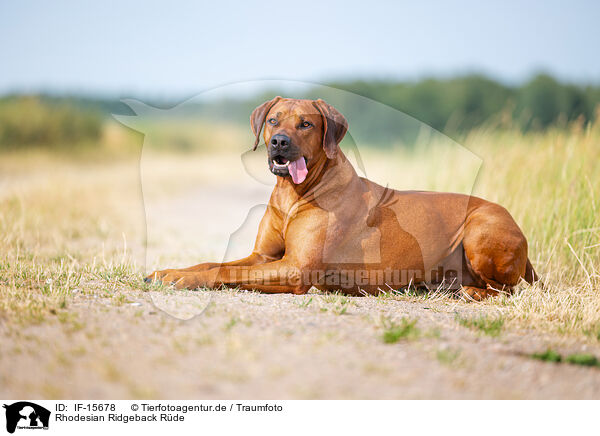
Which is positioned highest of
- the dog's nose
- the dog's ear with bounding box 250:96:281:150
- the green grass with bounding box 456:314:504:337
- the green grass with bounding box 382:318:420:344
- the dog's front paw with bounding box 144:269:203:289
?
the dog's ear with bounding box 250:96:281:150

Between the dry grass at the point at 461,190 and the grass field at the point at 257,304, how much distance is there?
0.07 ft

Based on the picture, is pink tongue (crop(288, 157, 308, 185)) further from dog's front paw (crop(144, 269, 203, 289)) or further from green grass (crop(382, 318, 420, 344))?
green grass (crop(382, 318, 420, 344))

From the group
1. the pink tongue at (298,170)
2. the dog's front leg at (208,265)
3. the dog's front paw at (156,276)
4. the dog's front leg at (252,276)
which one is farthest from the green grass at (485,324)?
the dog's front paw at (156,276)

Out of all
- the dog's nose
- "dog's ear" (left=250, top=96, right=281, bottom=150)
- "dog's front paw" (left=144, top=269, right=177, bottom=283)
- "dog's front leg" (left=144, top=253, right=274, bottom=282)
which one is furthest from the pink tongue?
"dog's front paw" (left=144, top=269, right=177, bottom=283)

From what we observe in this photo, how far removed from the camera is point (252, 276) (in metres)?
4.69

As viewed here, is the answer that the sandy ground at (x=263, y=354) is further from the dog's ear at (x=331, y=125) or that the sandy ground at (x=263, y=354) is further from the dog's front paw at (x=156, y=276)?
the dog's ear at (x=331, y=125)

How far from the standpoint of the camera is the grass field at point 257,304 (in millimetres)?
2957

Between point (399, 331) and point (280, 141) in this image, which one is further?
point (280, 141)

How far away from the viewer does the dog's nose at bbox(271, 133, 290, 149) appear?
14.4ft

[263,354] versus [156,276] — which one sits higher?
[263,354]

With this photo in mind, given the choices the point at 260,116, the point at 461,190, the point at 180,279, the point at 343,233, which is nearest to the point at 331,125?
the point at 260,116

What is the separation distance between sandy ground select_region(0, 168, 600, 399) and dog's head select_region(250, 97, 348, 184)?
1.12 metres

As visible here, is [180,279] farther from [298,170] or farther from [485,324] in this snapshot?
[485,324]
